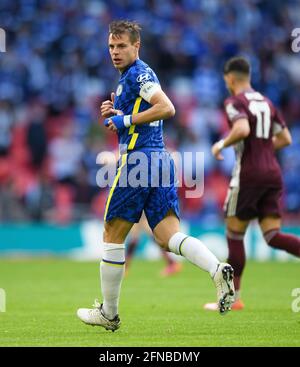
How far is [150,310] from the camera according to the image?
880 cm

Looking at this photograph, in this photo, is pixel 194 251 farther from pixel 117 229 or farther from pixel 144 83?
pixel 144 83

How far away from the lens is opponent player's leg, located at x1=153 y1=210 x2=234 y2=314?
662 cm

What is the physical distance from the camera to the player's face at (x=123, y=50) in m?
6.98

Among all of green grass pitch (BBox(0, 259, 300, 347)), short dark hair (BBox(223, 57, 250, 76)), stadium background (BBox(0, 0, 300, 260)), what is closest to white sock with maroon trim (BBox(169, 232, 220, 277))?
green grass pitch (BBox(0, 259, 300, 347))

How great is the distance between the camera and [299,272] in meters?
13.9

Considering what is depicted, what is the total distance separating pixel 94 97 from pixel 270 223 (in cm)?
1118

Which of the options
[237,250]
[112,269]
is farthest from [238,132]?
[112,269]

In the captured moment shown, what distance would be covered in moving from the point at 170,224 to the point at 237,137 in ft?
6.41

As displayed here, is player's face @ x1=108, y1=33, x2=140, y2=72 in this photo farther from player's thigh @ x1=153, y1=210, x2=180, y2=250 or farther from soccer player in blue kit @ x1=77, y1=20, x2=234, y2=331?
player's thigh @ x1=153, y1=210, x2=180, y2=250

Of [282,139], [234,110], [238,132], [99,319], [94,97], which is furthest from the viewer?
[94,97]

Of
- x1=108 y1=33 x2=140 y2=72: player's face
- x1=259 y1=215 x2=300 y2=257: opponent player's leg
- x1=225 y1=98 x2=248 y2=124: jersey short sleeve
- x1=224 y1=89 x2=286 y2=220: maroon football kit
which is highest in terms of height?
x1=108 y1=33 x2=140 y2=72: player's face

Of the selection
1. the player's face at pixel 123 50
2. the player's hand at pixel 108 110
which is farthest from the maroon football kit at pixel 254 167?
the player's hand at pixel 108 110

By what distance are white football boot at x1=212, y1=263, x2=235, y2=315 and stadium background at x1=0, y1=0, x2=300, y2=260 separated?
9831 mm
